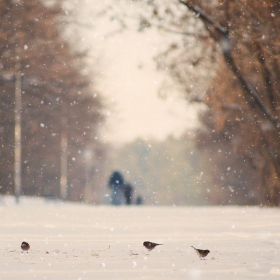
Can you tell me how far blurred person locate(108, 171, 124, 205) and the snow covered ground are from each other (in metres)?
12.7

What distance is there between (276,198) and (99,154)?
115 feet

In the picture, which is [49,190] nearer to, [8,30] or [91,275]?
[8,30]

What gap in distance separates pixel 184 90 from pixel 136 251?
1480 centimetres

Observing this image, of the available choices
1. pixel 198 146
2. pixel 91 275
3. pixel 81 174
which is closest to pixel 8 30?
pixel 198 146

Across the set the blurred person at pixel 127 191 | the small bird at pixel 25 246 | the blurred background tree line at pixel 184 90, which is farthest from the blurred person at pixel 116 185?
the small bird at pixel 25 246

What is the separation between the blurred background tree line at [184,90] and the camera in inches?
775

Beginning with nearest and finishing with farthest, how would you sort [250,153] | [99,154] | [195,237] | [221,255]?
1. [221,255]
2. [195,237]
3. [250,153]
4. [99,154]

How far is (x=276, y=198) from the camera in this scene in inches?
1270

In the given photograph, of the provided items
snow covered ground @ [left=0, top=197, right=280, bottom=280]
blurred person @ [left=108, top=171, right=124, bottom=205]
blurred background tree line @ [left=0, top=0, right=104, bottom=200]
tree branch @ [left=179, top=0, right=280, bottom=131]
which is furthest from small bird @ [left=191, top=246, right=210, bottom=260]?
blurred background tree line @ [left=0, top=0, right=104, bottom=200]

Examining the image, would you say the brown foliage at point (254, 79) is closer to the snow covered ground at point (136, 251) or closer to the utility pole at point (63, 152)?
the snow covered ground at point (136, 251)

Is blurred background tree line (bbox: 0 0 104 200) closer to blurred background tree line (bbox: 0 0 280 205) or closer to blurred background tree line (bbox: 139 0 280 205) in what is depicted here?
blurred background tree line (bbox: 0 0 280 205)

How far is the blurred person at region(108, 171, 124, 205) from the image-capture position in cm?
3222

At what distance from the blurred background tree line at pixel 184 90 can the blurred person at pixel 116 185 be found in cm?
435

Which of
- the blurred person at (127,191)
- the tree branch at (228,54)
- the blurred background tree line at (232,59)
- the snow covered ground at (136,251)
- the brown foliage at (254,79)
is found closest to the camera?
the snow covered ground at (136,251)
